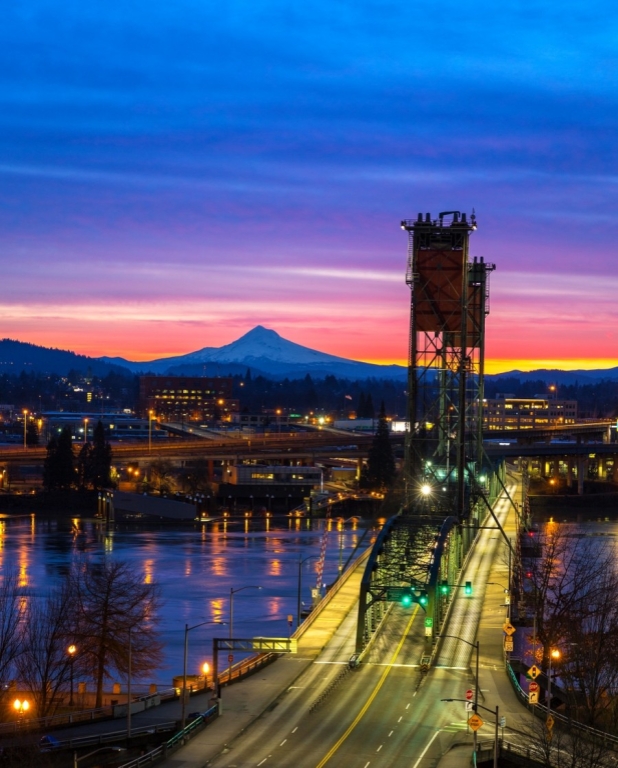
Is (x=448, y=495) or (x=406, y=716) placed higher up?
(x=448, y=495)

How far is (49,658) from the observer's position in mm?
33188

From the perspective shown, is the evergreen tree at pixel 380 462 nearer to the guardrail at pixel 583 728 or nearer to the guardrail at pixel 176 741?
the guardrail at pixel 583 728

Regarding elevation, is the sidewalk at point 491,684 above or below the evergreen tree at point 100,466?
below

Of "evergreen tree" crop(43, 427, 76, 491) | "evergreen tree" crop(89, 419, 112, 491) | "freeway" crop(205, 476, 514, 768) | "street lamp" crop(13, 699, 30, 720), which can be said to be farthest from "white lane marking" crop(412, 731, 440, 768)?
"evergreen tree" crop(89, 419, 112, 491)

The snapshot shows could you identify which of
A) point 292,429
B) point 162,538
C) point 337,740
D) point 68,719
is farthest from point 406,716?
point 292,429

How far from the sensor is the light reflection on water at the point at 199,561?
43.9m

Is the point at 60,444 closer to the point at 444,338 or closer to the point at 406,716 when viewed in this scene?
the point at 444,338

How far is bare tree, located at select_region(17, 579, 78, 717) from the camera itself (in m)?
32.2

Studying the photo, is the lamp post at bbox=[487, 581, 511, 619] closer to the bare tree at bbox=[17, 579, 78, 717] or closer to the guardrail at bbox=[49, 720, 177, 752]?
the bare tree at bbox=[17, 579, 78, 717]

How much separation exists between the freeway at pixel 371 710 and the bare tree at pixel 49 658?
601 centimetres

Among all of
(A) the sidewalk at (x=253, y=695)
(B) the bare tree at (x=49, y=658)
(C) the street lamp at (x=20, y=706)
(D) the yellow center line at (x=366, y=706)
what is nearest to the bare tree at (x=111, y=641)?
(B) the bare tree at (x=49, y=658)

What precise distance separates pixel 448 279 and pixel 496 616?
11.7m

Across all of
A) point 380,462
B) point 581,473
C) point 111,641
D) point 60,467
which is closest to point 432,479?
point 111,641

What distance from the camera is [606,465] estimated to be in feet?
451
